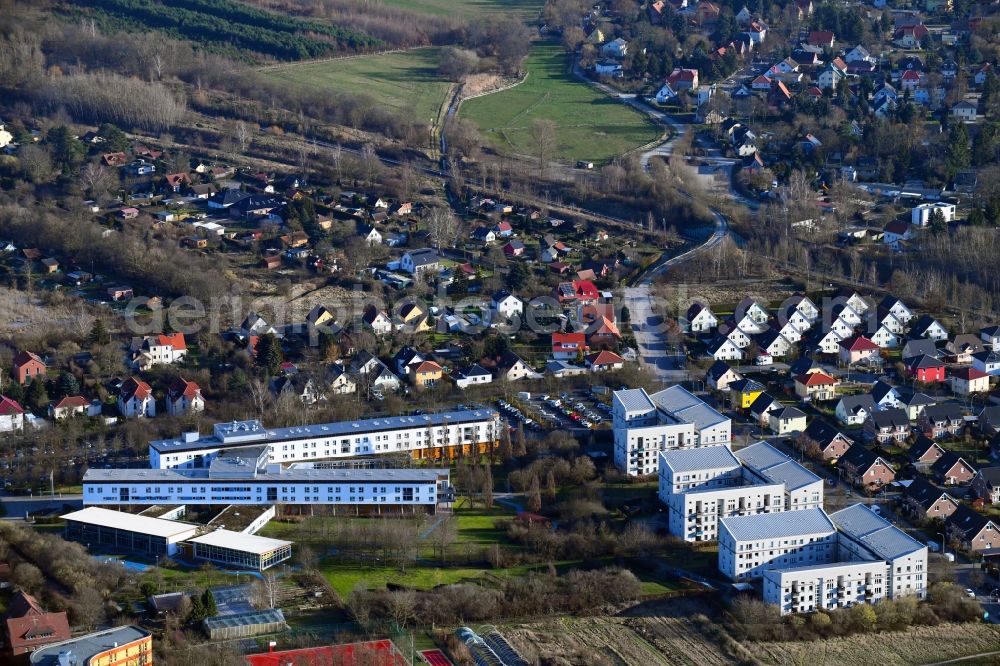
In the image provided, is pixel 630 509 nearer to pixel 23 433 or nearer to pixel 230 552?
pixel 230 552

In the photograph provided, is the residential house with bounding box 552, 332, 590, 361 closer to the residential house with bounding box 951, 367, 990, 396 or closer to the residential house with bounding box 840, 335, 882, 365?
the residential house with bounding box 840, 335, 882, 365

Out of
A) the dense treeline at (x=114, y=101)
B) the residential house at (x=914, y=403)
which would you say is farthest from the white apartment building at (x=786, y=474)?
the dense treeline at (x=114, y=101)

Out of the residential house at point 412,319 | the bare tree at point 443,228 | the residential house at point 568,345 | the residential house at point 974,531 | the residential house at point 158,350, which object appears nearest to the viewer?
the residential house at point 974,531

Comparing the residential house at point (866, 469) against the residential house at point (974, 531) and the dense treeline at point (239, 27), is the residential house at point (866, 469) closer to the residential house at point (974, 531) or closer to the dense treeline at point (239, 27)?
the residential house at point (974, 531)

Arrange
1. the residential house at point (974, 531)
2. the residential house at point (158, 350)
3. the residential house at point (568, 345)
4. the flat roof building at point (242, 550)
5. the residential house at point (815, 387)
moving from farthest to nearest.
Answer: the residential house at point (568, 345) → the residential house at point (158, 350) → the residential house at point (815, 387) → the residential house at point (974, 531) → the flat roof building at point (242, 550)

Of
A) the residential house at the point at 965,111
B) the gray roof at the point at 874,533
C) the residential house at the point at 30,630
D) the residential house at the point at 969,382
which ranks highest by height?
the residential house at the point at 965,111

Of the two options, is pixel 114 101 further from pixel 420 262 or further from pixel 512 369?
pixel 512 369
